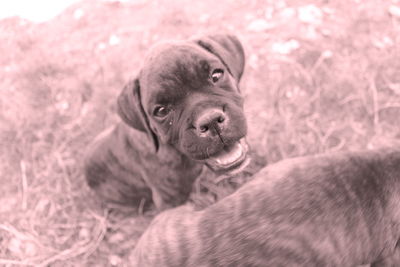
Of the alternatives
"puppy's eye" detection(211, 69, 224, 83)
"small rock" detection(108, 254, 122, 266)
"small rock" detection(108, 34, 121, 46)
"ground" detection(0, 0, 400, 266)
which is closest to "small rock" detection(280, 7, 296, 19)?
"ground" detection(0, 0, 400, 266)

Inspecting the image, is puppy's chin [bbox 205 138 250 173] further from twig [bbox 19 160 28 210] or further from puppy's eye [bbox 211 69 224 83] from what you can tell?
twig [bbox 19 160 28 210]

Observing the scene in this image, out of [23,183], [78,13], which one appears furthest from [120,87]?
[78,13]

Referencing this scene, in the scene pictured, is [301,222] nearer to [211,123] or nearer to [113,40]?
[211,123]

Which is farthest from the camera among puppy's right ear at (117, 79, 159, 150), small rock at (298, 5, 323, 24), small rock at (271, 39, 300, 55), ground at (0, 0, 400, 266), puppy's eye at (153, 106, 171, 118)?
small rock at (298, 5, 323, 24)

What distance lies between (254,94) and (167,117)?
1.86 m

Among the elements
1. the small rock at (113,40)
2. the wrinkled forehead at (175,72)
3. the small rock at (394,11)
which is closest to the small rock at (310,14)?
the small rock at (394,11)

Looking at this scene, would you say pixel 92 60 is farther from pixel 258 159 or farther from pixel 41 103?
pixel 258 159

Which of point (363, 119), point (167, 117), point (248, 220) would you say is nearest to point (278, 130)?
point (363, 119)

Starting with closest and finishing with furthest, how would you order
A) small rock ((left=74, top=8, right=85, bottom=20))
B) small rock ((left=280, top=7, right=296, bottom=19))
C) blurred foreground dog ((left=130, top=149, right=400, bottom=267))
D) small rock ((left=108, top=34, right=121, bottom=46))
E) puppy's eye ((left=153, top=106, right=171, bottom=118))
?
1. blurred foreground dog ((left=130, top=149, right=400, bottom=267))
2. puppy's eye ((left=153, top=106, right=171, bottom=118))
3. small rock ((left=280, top=7, right=296, bottom=19))
4. small rock ((left=108, top=34, right=121, bottom=46))
5. small rock ((left=74, top=8, right=85, bottom=20))

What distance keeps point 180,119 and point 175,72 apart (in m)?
Result: 0.32

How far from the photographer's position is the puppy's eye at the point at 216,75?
279 cm

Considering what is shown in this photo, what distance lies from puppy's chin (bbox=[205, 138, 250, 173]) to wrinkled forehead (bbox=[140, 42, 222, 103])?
20.1 inches

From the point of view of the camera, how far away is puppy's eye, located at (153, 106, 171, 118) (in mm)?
2756

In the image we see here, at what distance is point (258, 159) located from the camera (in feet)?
12.5
